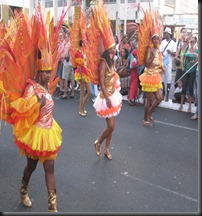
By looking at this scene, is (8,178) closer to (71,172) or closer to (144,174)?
(71,172)

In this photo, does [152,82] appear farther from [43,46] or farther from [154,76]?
[43,46]

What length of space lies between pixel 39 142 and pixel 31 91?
481 millimetres

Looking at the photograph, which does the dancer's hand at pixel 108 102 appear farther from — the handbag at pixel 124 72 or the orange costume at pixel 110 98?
the handbag at pixel 124 72

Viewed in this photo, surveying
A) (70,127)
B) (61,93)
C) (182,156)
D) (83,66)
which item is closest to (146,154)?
(182,156)

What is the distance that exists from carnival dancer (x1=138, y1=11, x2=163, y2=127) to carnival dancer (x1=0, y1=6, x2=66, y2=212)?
354 centimetres

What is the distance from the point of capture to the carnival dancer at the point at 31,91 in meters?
2.79

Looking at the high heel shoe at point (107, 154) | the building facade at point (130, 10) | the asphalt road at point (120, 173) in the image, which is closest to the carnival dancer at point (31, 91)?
the building facade at point (130, 10)

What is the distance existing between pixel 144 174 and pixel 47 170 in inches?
64.0

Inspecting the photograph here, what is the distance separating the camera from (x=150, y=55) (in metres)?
6.14

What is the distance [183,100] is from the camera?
7824 millimetres

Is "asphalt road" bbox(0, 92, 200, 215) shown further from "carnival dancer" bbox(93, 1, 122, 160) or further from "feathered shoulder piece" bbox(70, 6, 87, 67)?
"feathered shoulder piece" bbox(70, 6, 87, 67)

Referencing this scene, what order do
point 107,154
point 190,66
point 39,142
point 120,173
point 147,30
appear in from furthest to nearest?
point 190,66 → point 147,30 → point 107,154 → point 120,173 → point 39,142

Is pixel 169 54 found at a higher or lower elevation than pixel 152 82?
higher

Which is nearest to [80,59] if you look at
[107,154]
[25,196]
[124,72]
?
[124,72]
